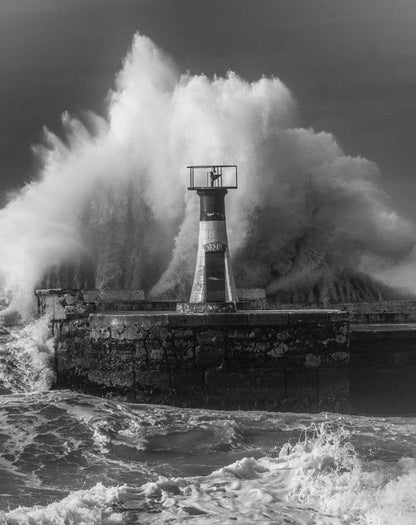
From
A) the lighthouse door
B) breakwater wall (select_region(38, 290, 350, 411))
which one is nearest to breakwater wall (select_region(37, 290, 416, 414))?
breakwater wall (select_region(38, 290, 350, 411))

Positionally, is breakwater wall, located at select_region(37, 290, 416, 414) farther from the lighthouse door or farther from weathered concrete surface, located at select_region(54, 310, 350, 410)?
the lighthouse door

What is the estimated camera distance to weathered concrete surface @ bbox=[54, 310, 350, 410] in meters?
9.34

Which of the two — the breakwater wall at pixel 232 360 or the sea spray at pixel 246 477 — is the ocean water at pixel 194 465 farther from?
the breakwater wall at pixel 232 360

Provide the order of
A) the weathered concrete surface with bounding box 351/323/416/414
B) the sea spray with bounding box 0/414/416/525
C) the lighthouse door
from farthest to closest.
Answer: the lighthouse door, the weathered concrete surface with bounding box 351/323/416/414, the sea spray with bounding box 0/414/416/525

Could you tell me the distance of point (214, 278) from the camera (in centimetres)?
1173

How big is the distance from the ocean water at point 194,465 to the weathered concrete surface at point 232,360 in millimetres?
355

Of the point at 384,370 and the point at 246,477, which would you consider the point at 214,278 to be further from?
the point at 246,477

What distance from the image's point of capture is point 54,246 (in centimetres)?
2141

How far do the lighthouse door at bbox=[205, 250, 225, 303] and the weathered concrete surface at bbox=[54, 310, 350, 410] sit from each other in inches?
81.9

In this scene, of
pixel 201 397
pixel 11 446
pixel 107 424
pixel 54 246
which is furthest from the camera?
pixel 54 246

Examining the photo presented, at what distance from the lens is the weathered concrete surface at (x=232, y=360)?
9.34 m

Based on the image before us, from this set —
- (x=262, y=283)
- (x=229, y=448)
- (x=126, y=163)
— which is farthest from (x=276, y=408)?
(x=126, y=163)

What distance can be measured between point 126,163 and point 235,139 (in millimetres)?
2785

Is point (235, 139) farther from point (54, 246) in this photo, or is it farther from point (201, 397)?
point (201, 397)
